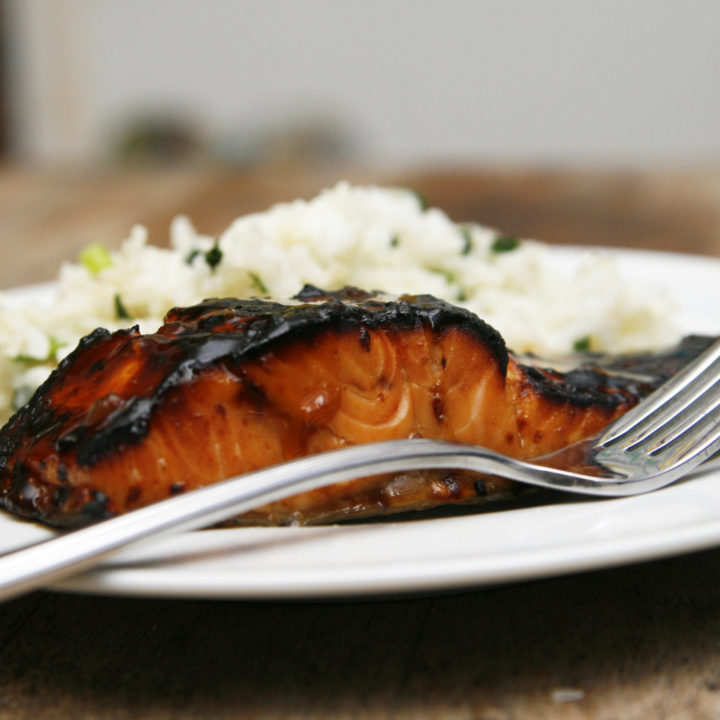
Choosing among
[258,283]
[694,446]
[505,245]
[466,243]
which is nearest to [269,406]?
[694,446]

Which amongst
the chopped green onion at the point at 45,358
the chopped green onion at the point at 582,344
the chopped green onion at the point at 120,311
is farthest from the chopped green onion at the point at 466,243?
the chopped green onion at the point at 45,358

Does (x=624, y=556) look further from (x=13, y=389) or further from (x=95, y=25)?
(x=95, y=25)

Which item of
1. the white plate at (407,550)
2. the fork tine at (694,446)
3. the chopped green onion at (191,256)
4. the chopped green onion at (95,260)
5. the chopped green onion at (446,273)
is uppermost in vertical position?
the white plate at (407,550)

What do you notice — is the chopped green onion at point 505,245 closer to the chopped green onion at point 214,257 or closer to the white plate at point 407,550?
the chopped green onion at point 214,257

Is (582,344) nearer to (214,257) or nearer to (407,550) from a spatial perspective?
(214,257)

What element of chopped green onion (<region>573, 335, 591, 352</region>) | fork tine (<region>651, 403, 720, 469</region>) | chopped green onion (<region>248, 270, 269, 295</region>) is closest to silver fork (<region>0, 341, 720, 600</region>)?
fork tine (<region>651, 403, 720, 469</region>)
